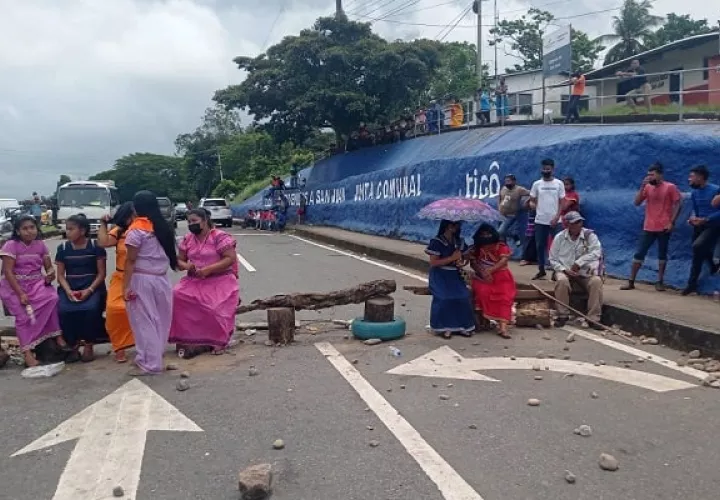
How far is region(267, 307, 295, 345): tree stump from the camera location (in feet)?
24.4

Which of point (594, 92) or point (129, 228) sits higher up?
point (594, 92)

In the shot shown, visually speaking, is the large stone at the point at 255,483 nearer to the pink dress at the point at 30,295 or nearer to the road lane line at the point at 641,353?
the pink dress at the point at 30,295

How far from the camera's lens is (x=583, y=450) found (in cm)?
435

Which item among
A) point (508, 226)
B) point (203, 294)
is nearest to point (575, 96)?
point (508, 226)

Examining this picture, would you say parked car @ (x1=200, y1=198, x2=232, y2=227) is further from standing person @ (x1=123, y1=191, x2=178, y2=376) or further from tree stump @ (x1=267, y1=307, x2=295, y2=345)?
standing person @ (x1=123, y1=191, x2=178, y2=376)

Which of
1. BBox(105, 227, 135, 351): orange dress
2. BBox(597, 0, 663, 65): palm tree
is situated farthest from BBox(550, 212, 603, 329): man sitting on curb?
BBox(597, 0, 663, 65): palm tree

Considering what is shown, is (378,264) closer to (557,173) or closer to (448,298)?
(557,173)

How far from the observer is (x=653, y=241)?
9273 millimetres

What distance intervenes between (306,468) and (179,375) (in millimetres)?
2554

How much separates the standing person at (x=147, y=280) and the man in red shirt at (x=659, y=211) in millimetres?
5936

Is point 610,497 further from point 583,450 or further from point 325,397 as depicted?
point 325,397

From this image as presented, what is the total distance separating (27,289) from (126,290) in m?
1.09

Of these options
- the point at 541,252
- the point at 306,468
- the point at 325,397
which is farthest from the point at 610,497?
the point at 541,252

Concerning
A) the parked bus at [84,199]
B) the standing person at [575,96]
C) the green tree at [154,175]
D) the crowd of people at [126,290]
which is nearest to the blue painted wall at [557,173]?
the standing person at [575,96]
